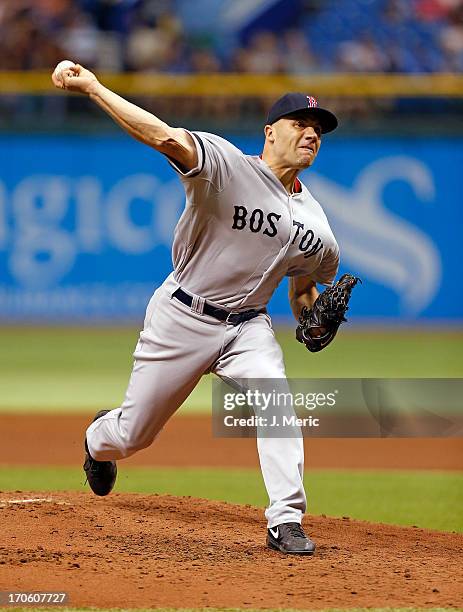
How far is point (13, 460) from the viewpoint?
7.45 metres

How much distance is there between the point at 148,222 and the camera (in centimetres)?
1394

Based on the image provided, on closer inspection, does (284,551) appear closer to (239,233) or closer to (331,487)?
(239,233)

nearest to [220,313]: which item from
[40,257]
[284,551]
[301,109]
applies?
[301,109]

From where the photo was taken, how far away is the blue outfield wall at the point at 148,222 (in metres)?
13.6

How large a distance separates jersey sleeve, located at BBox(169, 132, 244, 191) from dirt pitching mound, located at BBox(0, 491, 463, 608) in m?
1.54

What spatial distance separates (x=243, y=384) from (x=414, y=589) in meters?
1.16

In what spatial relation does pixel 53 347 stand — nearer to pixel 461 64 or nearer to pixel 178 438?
pixel 178 438

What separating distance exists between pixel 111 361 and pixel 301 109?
718 cm

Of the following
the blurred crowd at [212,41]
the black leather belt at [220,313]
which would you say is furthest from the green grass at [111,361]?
the black leather belt at [220,313]

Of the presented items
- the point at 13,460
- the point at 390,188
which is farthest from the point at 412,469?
the point at 390,188

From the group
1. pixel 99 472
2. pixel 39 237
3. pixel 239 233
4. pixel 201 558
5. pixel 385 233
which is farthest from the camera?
pixel 385 233

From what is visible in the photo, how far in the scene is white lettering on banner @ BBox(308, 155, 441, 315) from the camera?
14.0 metres

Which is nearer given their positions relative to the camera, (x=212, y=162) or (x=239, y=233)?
(x=212, y=162)

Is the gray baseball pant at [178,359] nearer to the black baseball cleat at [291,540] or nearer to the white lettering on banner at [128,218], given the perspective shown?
the black baseball cleat at [291,540]
